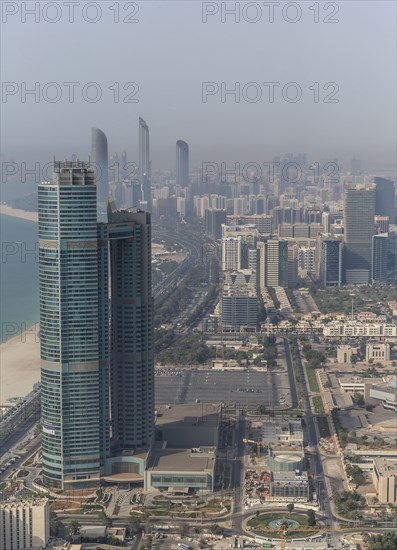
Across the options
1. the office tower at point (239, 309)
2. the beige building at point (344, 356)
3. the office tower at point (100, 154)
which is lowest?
the beige building at point (344, 356)

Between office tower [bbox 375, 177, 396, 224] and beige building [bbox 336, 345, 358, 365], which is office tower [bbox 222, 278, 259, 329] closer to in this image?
beige building [bbox 336, 345, 358, 365]

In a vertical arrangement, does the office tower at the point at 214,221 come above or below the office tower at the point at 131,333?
above

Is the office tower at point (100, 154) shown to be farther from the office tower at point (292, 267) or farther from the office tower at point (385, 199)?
the office tower at point (385, 199)

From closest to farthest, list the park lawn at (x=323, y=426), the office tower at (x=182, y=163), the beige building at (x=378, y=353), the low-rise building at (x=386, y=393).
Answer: the park lawn at (x=323, y=426) < the low-rise building at (x=386, y=393) < the beige building at (x=378, y=353) < the office tower at (x=182, y=163)

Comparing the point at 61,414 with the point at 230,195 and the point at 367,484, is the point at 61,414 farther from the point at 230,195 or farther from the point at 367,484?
the point at 230,195

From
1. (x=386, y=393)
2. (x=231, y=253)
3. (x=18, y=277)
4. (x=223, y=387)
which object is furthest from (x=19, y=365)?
(x=231, y=253)

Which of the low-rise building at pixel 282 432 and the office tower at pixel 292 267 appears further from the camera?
the office tower at pixel 292 267

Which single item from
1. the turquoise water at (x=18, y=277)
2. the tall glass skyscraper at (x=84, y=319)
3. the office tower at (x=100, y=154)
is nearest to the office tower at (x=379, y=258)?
the office tower at (x=100, y=154)
